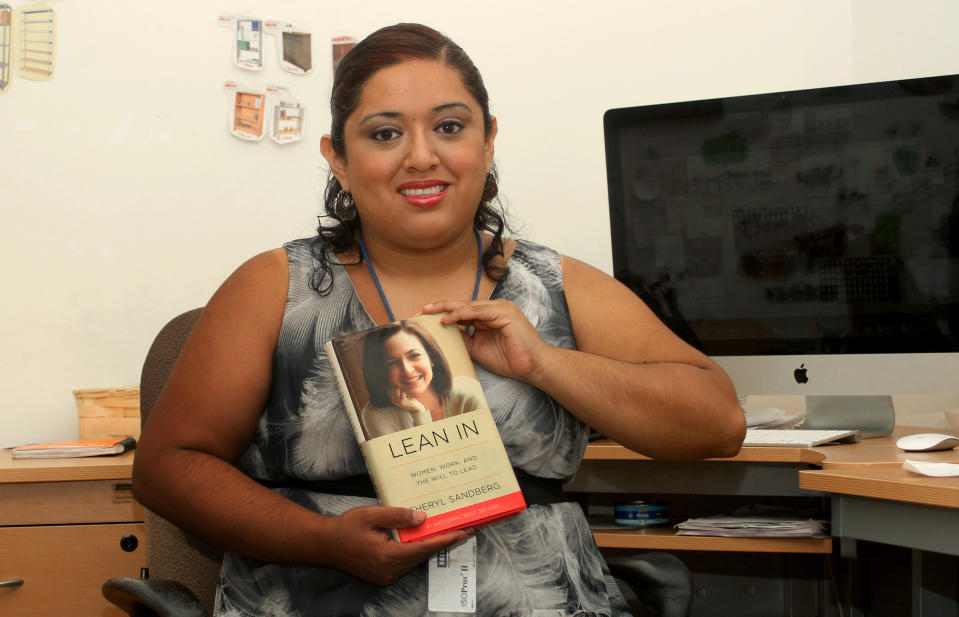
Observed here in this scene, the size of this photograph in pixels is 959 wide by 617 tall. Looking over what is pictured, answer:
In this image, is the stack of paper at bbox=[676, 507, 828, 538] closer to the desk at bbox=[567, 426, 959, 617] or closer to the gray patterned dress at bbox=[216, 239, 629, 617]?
the desk at bbox=[567, 426, 959, 617]

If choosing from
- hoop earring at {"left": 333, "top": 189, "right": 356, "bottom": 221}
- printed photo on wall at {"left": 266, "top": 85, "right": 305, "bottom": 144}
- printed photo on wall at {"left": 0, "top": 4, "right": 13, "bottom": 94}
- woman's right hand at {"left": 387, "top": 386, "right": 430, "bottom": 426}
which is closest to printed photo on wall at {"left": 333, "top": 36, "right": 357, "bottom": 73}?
printed photo on wall at {"left": 266, "top": 85, "right": 305, "bottom": 144}

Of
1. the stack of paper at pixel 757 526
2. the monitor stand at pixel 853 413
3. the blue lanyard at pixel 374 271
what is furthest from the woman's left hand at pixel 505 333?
the monitor stand at pixel 853 413

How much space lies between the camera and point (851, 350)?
165cm

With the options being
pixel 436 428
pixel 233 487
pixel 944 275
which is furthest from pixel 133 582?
pixel 944 275

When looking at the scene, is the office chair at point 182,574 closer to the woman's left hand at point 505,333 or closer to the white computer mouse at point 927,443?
the woman's left hand at point 505,333

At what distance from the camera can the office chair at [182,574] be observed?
1121mm

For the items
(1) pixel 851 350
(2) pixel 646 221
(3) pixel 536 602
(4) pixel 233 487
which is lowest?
(3) pixel 536 602

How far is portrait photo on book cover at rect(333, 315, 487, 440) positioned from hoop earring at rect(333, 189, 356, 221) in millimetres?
316

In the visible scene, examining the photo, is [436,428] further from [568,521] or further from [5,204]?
[5,204]

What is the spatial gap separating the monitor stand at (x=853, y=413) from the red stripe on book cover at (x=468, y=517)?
927 mm

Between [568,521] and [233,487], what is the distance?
16.4 inches

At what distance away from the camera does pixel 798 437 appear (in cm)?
154

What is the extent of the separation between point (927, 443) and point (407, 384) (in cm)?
87

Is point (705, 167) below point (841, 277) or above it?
above
